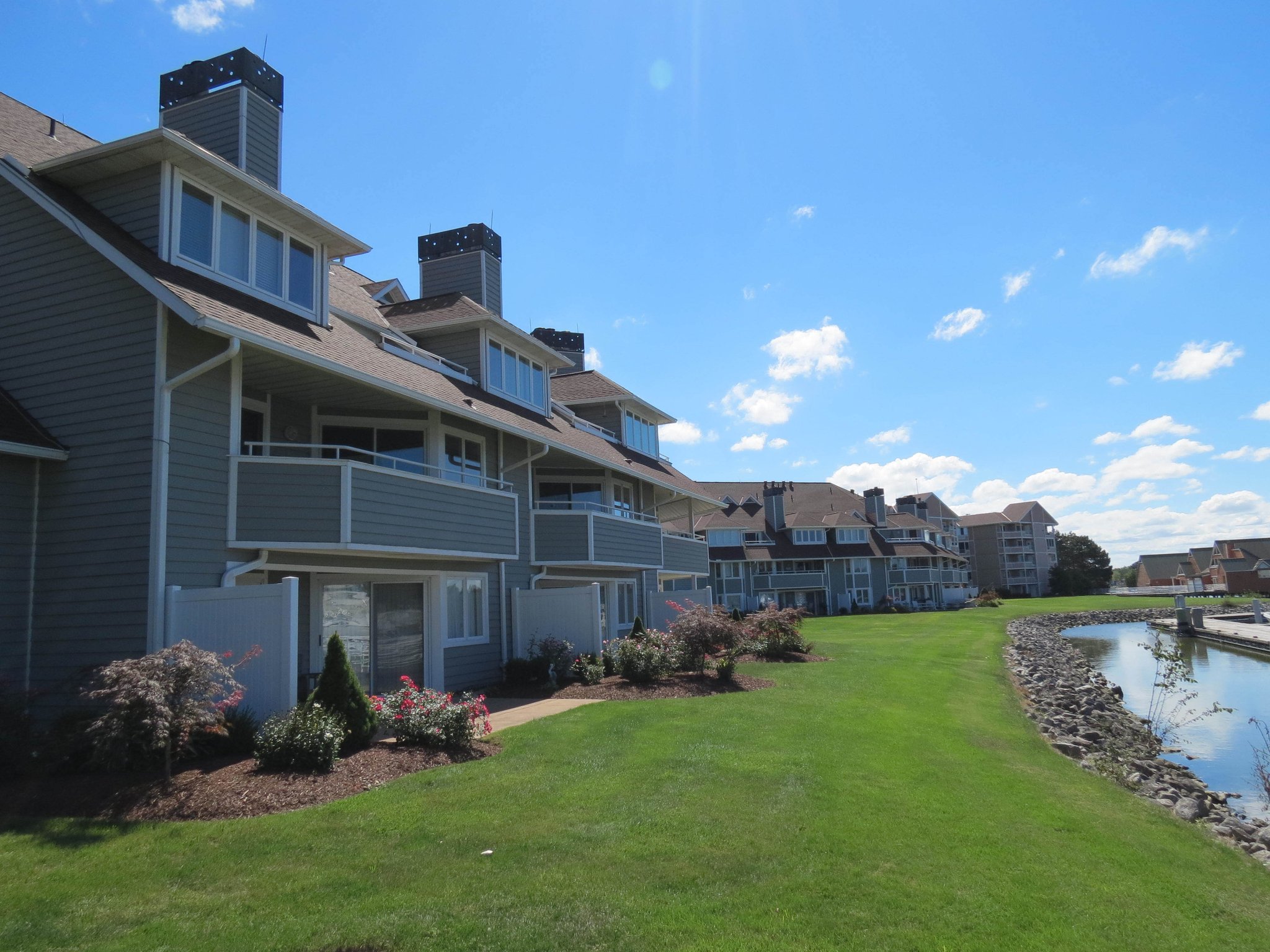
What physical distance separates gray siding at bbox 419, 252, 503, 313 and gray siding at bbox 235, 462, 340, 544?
12.1 m

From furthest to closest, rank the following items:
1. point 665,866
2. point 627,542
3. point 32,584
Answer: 1. point 627,542
2. point 32,584
3. point 665,866

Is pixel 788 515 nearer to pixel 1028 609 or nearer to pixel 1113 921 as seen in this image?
pixel 1028 609

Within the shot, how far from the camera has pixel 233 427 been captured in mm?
12391

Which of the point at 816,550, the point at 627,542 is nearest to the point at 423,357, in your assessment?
the point at 627,542

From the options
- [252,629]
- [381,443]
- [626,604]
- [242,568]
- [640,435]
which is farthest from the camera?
[640,435]

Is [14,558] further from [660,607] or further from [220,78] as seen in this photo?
[660,607]

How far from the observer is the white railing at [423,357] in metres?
18.2

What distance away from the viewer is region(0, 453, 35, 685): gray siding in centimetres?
1130

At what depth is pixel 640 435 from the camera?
30562 mm

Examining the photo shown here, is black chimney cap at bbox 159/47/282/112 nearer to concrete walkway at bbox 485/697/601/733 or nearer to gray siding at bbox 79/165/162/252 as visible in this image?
gray siding at bbox 79/165/162/252

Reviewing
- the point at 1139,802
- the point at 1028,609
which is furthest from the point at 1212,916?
the point at 1028,609

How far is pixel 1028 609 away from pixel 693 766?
6324 cm

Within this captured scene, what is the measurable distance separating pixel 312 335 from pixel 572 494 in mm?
11173

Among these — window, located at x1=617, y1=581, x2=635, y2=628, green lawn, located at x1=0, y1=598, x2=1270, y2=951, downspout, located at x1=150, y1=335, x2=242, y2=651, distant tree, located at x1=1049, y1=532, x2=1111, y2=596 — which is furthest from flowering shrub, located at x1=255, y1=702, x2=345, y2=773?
distant tree, located at x1=1049, y1=532, x2=1111, y2=596
